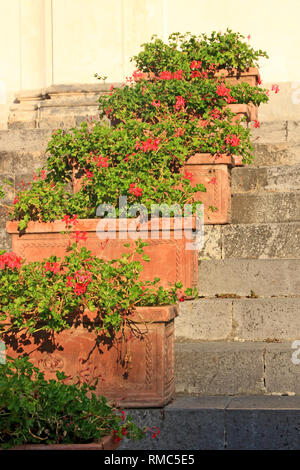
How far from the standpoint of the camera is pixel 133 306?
4.40m

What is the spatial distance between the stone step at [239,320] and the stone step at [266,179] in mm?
1373

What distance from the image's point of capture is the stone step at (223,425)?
4.09 metres

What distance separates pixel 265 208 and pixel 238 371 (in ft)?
5.61

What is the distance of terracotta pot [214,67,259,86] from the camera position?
24.0 feet

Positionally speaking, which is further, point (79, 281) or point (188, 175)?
point (188, 175)

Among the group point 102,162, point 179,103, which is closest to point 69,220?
point 102,162

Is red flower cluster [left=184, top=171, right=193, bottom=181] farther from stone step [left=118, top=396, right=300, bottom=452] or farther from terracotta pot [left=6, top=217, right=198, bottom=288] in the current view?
stone step [left=118, top=396, right=300, bottom=452]

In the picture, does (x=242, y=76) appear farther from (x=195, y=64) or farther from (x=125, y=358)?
(x=125, y=358)

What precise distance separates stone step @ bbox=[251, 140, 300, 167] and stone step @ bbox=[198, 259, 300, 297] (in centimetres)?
152

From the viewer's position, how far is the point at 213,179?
609 cm

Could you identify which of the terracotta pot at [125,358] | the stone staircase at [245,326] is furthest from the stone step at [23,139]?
the terracotta pot at [125,358]

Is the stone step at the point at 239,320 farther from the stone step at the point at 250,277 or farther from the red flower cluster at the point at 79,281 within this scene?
the red flower cluster at the point at 79,281

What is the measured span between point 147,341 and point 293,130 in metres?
3.64

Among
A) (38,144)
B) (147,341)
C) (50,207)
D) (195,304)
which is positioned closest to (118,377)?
(147,341)
